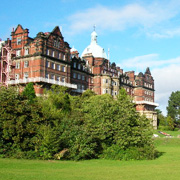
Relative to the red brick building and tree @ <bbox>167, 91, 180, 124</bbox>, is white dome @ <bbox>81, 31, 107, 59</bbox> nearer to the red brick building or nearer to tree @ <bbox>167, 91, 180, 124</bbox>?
the red brick building

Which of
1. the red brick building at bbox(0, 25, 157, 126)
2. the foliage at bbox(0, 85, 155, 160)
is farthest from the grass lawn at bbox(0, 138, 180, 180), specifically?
the red brick building at bbox(0, 25, 157, 126)

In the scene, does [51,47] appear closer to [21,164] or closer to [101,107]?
[101,107]

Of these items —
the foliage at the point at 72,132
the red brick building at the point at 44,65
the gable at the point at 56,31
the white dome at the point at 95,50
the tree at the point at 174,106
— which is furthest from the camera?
the tree at the point at 174,106

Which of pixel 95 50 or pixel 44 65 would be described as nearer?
pixel 44 65

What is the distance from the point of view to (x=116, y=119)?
108ft

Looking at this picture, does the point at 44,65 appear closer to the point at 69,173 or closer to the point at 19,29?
the point at 19,29

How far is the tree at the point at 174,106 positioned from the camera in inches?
4296

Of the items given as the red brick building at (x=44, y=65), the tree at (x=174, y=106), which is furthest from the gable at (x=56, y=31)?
the tree at (x=174, y=106)

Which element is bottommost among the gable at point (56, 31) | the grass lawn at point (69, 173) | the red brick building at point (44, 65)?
the grass lawn at point (69, 173)

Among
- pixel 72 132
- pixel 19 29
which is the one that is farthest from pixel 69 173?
pixel 19 29

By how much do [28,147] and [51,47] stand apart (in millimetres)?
33770

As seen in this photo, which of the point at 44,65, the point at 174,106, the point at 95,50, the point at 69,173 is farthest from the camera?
the point at 174,106

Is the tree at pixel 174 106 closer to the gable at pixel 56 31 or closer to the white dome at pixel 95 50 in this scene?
the white dome at pixel 95 50

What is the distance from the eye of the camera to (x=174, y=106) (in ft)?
374
